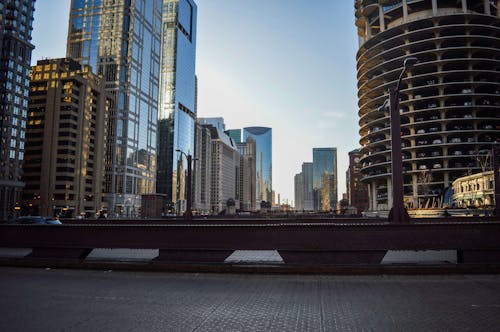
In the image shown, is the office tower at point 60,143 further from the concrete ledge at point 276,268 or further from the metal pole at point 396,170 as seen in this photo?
the metal pole at point 396,170

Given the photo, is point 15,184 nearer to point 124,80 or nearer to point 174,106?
point 124,80

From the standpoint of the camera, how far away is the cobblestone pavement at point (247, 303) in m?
6.17

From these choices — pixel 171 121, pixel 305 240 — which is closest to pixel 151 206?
pixel 305 240

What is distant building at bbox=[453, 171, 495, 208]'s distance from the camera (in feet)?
192

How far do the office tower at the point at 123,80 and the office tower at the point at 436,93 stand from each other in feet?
301

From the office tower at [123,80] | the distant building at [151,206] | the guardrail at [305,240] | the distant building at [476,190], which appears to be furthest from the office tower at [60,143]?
the guardrail at [305,240]

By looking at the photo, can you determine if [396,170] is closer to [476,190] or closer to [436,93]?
[476,190]

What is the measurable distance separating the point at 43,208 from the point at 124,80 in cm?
5765

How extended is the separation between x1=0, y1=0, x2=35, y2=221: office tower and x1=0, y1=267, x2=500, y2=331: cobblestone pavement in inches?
4311

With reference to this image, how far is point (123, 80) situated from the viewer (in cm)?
14800

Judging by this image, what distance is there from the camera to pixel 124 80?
486 ft

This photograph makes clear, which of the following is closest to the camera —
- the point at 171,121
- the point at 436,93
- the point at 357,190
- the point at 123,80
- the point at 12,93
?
the point at 436,93

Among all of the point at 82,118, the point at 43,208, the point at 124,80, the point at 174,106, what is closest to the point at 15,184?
the point at 43,208

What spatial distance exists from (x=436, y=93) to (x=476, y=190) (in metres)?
37.2
